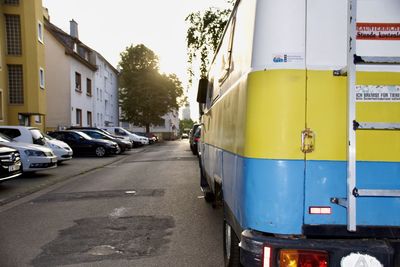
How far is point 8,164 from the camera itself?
9688 millimetres

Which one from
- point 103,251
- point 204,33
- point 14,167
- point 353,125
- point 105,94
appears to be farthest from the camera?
point 105,94

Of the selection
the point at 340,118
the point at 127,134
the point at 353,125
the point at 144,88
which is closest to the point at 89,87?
the point at 127,134

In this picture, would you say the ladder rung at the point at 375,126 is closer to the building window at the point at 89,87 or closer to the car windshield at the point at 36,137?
the car windshield at the point at 36,137

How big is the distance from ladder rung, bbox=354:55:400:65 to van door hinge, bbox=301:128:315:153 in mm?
538

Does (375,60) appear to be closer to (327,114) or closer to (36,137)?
(327,114)

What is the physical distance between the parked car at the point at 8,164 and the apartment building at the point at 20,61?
55.7ft

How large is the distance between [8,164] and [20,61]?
60.6 ft

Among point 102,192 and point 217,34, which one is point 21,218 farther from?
point 217,34

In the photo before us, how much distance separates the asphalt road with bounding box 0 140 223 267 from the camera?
5.07m

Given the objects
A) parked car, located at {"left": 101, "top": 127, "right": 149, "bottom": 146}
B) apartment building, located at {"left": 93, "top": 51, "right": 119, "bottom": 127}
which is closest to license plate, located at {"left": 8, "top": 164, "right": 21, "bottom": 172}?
parked car, located at {"left": 101, "top": 127, "right": 149, "bottom": 146}

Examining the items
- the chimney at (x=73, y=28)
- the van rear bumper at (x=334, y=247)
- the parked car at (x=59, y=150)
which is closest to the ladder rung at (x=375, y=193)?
the van rear bumper at (x=334, y=247)

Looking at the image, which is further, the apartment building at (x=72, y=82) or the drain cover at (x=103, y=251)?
the apartment building at (x=72, y=82)

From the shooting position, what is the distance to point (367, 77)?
110 inches

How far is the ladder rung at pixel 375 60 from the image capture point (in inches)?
108
